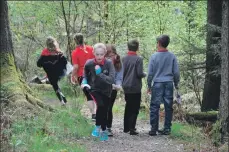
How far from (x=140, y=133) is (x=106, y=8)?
10062 millimetres

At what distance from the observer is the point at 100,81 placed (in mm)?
7734

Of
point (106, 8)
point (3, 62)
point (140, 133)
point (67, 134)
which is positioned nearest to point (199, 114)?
point (140, 133)

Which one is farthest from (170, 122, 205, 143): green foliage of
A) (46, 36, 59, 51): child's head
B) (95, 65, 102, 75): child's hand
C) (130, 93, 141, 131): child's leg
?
(46, 36, 59, 51): child's head

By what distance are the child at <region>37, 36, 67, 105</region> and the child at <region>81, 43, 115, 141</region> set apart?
3416 mm

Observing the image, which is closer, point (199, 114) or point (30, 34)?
point (199, 114)

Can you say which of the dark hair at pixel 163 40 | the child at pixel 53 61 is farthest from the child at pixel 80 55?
the dark hair at pixel 163 40

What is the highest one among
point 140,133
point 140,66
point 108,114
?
point 140,66

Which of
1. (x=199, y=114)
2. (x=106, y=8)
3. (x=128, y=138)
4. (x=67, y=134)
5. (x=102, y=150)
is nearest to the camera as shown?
(x=102, y=150)

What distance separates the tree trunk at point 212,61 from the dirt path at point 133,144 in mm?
2627

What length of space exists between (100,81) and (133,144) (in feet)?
4.63

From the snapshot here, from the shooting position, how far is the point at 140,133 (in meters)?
9.27

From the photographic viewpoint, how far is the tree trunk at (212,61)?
1041 cm

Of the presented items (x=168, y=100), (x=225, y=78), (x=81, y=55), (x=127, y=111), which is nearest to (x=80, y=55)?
(x=81, y=55)

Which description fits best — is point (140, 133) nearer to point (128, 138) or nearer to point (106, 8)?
point (128, 138)
